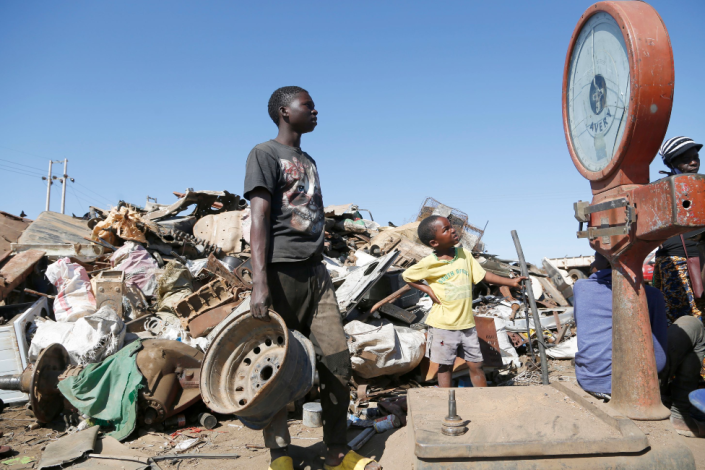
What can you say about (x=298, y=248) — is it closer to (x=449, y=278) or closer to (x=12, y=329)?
(x=449, y=278)

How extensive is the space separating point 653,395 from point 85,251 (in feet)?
27.3

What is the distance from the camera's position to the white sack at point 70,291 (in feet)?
19.4

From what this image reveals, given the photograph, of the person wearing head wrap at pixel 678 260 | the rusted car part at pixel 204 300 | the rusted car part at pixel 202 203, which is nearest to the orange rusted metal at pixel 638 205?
the person wearing head wrap at pixel 678 260

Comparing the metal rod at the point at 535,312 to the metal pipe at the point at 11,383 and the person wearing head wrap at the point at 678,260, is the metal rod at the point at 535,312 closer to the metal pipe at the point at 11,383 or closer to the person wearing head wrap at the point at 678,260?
the person wearing head wrap at the point at 678,260

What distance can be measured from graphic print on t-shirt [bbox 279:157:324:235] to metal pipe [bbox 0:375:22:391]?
363 centimetres

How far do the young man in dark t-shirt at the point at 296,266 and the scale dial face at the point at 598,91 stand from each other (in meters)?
1.51

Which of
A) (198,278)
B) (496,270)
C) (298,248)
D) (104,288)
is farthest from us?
(496,270)

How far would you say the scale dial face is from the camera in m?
2.03

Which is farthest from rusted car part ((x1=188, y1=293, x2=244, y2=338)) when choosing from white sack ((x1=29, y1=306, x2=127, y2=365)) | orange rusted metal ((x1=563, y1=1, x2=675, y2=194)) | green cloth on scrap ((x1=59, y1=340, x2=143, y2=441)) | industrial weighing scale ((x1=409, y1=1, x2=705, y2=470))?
orange rusted metal ((x1=563, y1=1, x2=675, y2=194))

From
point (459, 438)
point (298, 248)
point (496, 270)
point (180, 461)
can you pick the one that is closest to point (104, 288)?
point (180, 461)

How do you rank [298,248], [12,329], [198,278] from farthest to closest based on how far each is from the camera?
[198,278] < [12,329] < [298,248]

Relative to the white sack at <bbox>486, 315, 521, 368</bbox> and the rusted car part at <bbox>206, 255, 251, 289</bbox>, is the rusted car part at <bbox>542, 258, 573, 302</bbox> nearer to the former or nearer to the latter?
the white sack at <bbox>486, 315, 521, 368</bbox>

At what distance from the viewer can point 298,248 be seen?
2744 millimetres

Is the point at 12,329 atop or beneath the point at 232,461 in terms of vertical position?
atop
